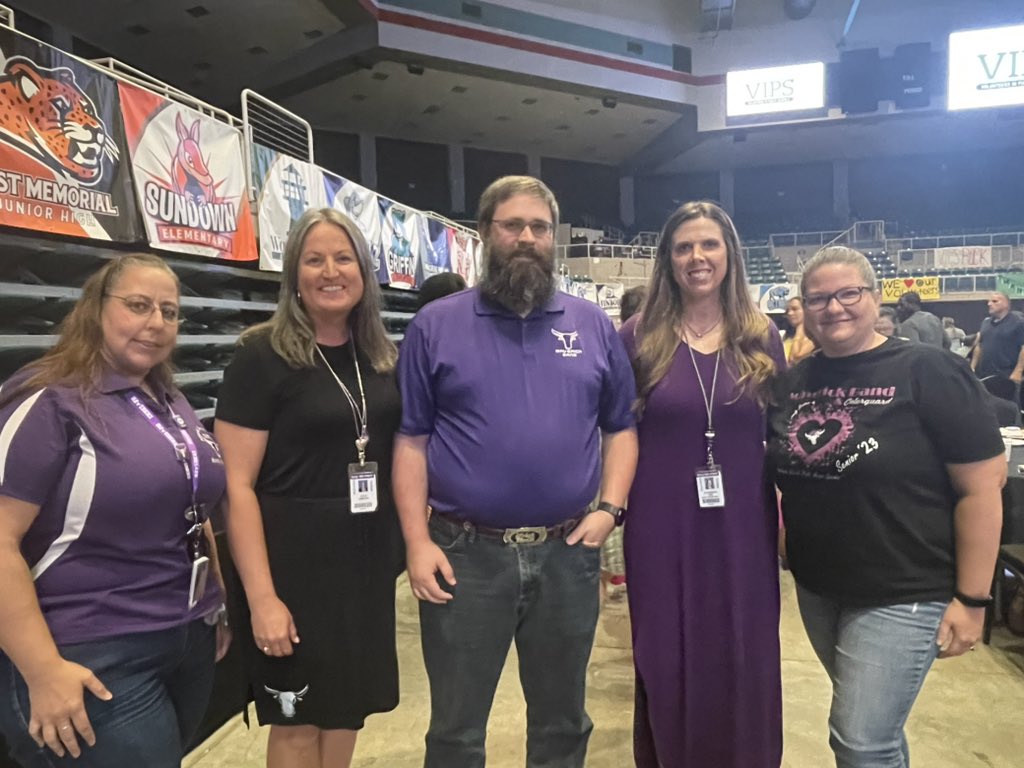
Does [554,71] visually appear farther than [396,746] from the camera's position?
Yes

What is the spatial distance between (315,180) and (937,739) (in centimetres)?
493

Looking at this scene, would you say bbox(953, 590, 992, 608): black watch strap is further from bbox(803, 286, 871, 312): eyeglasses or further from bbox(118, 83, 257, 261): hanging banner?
bbox(118, 83, 257, 261): hanging banner

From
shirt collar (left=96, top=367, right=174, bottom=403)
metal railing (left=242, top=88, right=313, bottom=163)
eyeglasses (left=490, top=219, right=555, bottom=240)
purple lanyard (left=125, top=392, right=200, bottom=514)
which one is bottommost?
purple lanyard (left=125, top=392, right=200, bottom=514)

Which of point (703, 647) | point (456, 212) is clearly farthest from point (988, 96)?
point (703, 647)

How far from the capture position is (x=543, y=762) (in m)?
1.77

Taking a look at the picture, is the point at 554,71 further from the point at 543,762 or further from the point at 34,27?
the point at 543,762

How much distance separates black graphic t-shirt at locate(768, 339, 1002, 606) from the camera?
1562mm

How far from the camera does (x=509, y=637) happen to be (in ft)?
5.62

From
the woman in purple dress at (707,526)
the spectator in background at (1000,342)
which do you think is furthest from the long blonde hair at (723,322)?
the spectator in background at (1000,342)

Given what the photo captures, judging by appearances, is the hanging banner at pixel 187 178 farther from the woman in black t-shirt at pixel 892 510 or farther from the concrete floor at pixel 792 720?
the woman in black t-shirt at pixel 892 510

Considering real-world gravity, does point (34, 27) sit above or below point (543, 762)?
above

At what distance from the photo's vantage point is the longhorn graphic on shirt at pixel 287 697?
171 cm

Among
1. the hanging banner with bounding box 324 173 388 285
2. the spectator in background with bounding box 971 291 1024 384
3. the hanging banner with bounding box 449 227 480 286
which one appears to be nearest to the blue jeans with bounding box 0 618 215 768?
the hanging banner with bounding box 324 173 388 285

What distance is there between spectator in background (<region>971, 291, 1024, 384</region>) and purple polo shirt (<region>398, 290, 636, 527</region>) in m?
7.14
